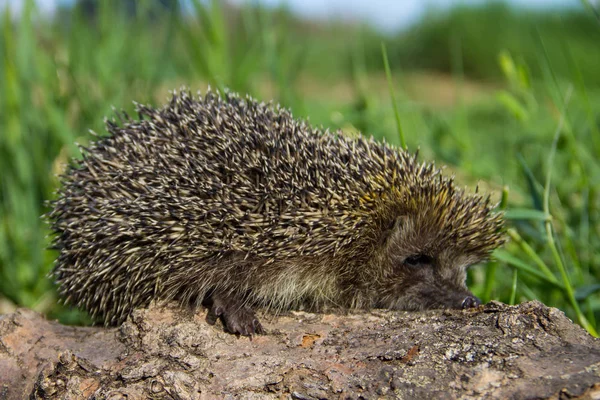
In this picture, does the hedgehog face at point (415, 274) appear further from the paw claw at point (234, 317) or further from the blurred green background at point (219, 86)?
the paw claw at point (234, 317)

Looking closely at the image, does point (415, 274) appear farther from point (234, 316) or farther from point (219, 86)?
point (219, 86)

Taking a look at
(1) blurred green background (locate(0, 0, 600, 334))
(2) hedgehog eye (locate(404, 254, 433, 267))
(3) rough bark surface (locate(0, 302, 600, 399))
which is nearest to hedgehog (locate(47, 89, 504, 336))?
(2) hedgehog eye (locate(404, 254, 433, 267))

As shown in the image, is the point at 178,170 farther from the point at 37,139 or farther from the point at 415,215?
the point at 37,139

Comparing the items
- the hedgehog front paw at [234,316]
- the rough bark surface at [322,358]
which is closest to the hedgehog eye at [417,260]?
the rough bark surface at [322,358]

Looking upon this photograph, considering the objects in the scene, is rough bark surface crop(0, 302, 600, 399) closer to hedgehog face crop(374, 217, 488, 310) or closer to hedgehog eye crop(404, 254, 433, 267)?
hedgehog face crop(374, 217, 488, 310)

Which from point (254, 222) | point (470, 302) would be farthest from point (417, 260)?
point (254, 222)

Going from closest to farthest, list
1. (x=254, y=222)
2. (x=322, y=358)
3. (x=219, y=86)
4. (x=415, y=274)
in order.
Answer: (x=322, y=358) → (x=254, y=222) → (x=415, y=274) → (x=219, y=86)
